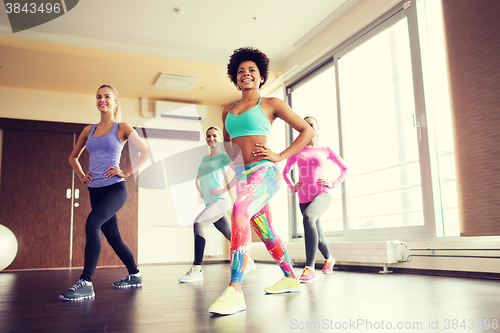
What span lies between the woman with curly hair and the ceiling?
2.52 m

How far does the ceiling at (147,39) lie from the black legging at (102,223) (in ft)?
8.30

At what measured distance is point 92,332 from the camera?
1.24 metres

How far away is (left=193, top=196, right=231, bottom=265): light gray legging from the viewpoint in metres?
3.19

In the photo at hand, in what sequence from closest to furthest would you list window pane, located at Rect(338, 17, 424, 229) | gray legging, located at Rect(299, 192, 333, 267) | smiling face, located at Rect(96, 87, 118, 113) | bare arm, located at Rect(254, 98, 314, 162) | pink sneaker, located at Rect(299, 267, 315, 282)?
bare arm, located at Rect(254, 98, 314, 162)
smiling face, located at Rect(96, 87, 118, 113)
pink sneaker, located at Rect(299, 267, 315, 282)
gray legging, located at Rect(299, 192, 333, 267)
window pane, located at Rect(338, 17, 424, 229)

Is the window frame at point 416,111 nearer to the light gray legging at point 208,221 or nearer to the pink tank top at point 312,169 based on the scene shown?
the pink tank top at point 312,169

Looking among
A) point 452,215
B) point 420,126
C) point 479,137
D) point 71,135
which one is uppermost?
point 71,135

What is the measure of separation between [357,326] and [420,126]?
2.52 metres

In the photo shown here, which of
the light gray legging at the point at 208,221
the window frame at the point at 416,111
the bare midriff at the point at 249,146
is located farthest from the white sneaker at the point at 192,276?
the window frame at the point at 416,111

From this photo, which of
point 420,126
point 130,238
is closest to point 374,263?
point 420,126

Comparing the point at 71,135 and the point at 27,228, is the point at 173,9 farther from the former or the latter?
the point at 27,228

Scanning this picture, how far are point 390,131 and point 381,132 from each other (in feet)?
0.45

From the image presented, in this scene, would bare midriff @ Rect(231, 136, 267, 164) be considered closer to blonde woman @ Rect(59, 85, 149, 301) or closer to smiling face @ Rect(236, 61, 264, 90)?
smiling face @ Rect(236, 61, 264, 90)

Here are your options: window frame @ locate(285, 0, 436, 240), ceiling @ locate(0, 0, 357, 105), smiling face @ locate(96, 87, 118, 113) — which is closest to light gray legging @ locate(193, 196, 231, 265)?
smiling face @ locate(96, 87, 118, 113)

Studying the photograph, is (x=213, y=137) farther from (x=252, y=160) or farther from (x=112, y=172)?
(x=252, y=160)
